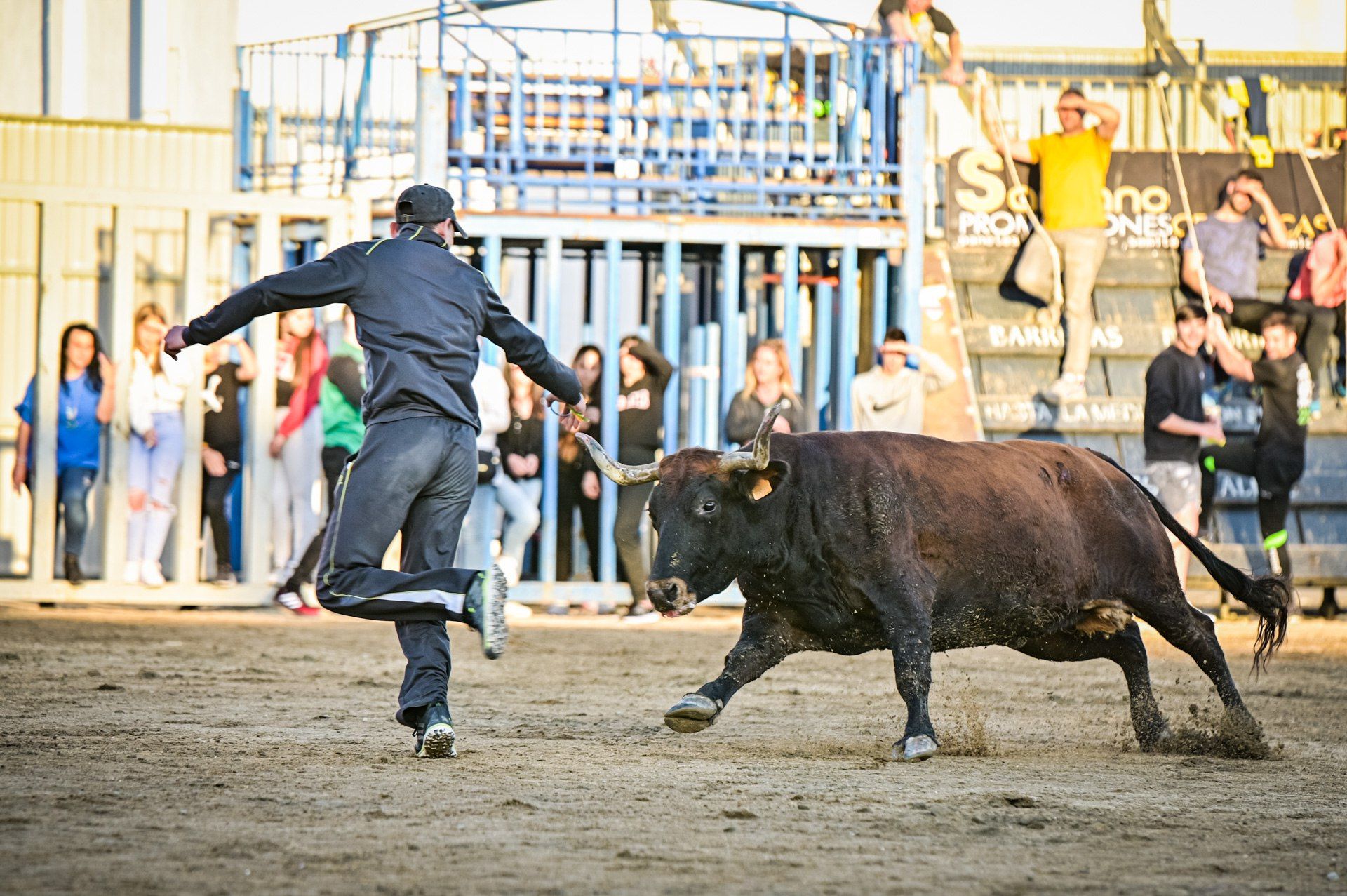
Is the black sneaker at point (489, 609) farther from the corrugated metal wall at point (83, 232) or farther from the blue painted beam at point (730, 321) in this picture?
the corrugated metal wall at point (83, 232)

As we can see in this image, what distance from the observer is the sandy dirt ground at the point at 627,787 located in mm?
4031

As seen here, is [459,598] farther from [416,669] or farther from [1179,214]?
[1179,214]

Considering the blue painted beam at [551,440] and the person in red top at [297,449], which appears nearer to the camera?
the person in red top at [297,449]

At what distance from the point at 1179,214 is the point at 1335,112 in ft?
9.15

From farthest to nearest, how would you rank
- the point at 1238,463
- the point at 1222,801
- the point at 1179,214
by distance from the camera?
1. the point at 1179,214
2. the point at 1238,463
3. the point at 1222,801

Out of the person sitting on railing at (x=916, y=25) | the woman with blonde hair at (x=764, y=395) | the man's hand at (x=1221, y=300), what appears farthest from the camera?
the man's hand at (x=1221, y=300)

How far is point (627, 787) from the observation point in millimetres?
5230

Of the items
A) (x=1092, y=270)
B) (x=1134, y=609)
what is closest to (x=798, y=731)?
(x=1134, y=609)

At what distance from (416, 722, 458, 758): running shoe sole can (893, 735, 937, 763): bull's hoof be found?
1.55 meters

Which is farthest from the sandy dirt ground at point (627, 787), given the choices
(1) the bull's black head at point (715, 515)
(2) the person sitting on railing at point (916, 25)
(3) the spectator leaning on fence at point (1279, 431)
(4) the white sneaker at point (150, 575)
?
(2) the person sitting on railing at point (916, 25)

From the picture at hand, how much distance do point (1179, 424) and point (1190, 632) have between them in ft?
18.2

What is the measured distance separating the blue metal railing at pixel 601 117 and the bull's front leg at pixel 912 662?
7.20 metres

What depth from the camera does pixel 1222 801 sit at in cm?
530

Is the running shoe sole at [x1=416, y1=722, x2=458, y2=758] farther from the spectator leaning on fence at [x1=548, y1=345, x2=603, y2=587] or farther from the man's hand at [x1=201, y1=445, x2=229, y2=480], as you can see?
the man's hand at [x1=201, y1=445, x2=229, y2=480]
